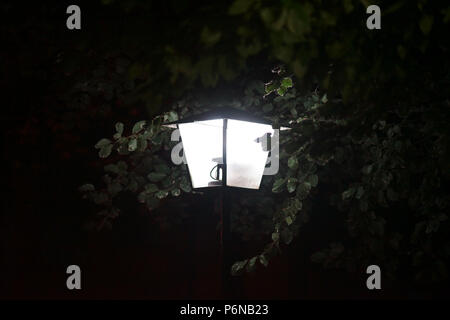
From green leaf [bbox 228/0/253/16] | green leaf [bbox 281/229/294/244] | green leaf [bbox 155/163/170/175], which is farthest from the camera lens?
green leaf [bbox 155/163/170/175]

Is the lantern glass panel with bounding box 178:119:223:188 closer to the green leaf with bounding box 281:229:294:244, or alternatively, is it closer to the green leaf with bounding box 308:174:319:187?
the green leaf with bounding box 308:174:319:187

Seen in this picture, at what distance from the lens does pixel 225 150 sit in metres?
4.48

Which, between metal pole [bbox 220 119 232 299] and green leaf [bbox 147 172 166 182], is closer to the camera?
metal pole [bbox 220 119 232 299]

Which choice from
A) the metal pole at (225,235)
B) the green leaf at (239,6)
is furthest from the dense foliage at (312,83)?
the metal pole at (225,235)

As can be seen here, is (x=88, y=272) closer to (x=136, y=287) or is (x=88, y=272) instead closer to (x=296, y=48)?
(x=136, y=287)

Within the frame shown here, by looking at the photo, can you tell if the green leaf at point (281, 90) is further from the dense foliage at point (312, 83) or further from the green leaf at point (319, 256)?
the green leaf at point (319, 256)

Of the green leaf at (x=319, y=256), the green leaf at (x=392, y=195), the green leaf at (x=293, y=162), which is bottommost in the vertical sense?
the green leaf at (x=319, y=256)

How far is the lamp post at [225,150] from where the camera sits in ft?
14.8

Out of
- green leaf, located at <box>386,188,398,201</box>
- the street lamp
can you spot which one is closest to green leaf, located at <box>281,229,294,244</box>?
green leaf, located at <box>386,188,398,201</box>

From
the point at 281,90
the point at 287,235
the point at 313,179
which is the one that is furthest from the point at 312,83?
the point at 287,235

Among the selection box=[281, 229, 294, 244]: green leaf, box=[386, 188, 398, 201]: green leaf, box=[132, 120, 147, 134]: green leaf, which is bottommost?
box=[281, 229, 294, 244]: green leaf

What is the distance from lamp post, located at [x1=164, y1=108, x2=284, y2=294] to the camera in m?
4.50

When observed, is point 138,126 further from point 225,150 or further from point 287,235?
point 287,235
